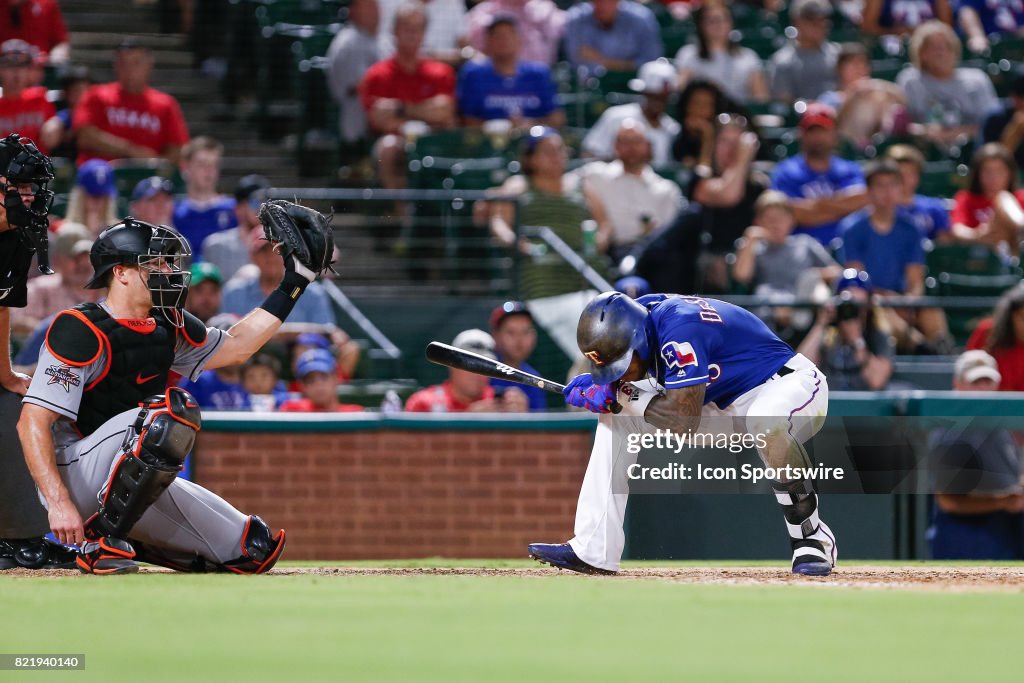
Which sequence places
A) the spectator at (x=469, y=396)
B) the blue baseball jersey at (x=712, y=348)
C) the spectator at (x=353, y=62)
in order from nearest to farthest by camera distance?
1. the blue baseball jersey at (x=712, y=348)
2. the spectator at (x=469, y=396)
3. the spectator at (x=353, y=62)

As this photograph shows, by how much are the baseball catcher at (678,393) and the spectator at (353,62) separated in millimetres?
6028

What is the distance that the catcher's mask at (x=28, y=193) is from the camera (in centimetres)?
636

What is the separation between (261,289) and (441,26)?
3985mm

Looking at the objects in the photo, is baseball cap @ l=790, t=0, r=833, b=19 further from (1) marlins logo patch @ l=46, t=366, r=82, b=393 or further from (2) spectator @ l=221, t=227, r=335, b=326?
(1) marlins logo patch @ l=46, t=366, r=82, b=393

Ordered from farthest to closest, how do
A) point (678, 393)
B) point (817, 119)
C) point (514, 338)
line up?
point (817, 119), point (514, 338), point (678, 393)

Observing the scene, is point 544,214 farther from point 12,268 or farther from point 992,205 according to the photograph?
point 12,268

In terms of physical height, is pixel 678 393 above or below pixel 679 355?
below

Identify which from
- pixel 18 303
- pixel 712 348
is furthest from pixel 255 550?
pixel 712 348

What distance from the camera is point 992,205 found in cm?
1194

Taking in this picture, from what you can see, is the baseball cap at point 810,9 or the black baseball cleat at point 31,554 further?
the baseball cap at point 810,9

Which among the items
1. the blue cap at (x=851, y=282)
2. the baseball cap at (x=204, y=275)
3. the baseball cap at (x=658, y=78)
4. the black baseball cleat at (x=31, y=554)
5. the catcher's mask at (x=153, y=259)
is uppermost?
the baseball cap at (x=658, y=78)

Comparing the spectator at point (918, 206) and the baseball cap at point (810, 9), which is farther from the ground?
the baseball cap at point (810, 9)

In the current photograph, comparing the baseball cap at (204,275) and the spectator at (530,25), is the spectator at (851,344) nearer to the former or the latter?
the baseball cap at (204,275)

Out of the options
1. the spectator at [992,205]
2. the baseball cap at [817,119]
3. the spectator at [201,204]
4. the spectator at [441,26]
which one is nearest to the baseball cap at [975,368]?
the spectator at [992,205]
